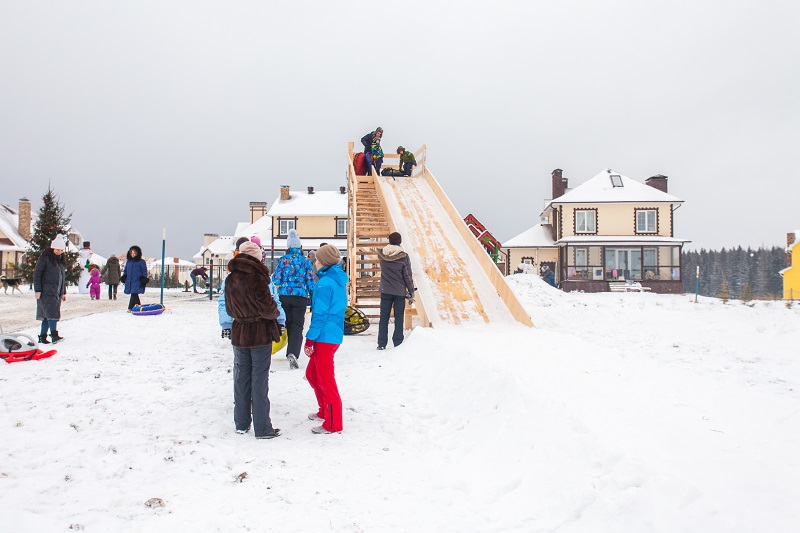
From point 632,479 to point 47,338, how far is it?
30.4 feet

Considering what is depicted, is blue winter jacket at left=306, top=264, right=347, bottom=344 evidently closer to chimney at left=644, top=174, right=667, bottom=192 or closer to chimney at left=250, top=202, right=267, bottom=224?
chimney at left=644, top=174, right=667, bottom=192

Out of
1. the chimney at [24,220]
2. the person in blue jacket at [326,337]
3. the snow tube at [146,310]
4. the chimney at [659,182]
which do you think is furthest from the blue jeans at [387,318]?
the chimney at [24,220]

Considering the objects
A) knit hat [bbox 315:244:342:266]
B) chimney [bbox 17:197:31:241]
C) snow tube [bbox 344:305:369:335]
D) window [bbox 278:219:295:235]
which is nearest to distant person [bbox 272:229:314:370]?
knit hat [bbox 315:244:342:266]

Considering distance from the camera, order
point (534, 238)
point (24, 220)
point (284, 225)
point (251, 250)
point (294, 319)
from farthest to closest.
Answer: point (24, 220)
point (284, 225)
point (534, 238)
point (294, 319)
point (251, 250)

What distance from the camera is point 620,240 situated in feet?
109

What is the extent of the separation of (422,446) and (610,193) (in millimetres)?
34368

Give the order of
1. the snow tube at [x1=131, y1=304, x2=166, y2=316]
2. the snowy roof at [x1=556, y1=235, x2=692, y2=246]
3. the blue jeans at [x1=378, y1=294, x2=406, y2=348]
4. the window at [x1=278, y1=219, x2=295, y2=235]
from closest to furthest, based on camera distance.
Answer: the blue jeans at [x1=378, y1=294, x2=406, y2=348] → the snow tube at [x1=131, y1=304, x2=166, y2=316] → the snowy roof at [x1=556, y1=235, x2=692, y2=246] → the window at [x1=278, y1=219, x2=295, y2=235]

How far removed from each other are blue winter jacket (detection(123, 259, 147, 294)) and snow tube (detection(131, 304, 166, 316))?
48 cm

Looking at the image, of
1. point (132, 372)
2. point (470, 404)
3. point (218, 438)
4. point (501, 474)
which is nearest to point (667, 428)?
point (501, 474)

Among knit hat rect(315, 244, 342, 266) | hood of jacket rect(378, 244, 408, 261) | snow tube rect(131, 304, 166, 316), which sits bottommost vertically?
snow tube rect(131, 304, 166, 316)

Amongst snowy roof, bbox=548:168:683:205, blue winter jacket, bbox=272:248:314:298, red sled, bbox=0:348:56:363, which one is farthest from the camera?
snowy roof, bbox=548:168:683:205

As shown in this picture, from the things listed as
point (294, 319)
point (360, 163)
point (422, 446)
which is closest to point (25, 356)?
point (294, 319)

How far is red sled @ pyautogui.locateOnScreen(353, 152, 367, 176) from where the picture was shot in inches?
710

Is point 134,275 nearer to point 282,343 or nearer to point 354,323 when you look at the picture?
point 354,323
